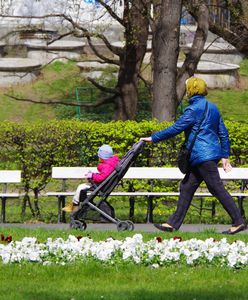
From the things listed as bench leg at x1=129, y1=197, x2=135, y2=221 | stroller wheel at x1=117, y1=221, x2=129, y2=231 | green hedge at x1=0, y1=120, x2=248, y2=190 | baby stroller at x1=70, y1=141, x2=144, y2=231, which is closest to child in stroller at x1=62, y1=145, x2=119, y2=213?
baby stroller at x1=70, y1=141, x2=144, y2=231

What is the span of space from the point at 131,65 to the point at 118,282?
1904cm

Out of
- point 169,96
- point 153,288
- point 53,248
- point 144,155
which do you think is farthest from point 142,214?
point 153,288

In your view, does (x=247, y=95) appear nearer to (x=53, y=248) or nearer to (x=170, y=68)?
(x=170, y=68)

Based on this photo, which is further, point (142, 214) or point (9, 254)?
point (142, 214)

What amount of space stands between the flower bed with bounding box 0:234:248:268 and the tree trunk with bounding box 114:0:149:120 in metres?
14.9

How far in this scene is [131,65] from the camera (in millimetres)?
27344

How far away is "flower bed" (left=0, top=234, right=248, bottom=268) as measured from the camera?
9336mm

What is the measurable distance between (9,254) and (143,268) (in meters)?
1.28

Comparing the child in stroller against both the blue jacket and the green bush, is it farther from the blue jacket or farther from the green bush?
the green bush

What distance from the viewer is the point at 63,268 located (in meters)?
9.14

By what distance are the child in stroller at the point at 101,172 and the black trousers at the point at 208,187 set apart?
144 cm

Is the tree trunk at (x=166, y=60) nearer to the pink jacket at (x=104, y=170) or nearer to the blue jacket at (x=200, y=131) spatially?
the pink jacket at (x=104, y=170)

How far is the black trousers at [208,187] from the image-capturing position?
12031 millimetres

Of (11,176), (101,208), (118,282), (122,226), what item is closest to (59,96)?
(11,176)
